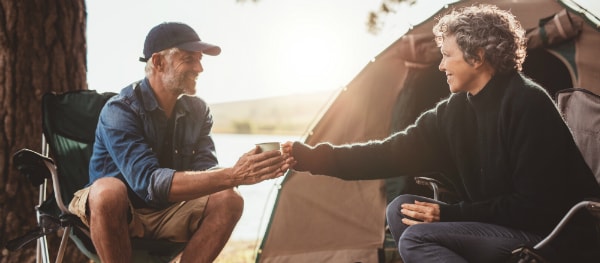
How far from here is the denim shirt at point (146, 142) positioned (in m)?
2.55

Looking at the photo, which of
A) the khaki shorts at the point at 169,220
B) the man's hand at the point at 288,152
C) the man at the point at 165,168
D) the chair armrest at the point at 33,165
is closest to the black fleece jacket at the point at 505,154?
the man's hand at the point at 288,152

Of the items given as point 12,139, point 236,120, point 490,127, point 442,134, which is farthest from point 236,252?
point 236,120

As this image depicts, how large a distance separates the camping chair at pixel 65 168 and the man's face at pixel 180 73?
1.48ft

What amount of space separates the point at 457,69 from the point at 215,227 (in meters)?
1.21

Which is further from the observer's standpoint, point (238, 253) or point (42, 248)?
point (238, 253)

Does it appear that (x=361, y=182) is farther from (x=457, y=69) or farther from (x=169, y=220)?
(x=457, y=69)

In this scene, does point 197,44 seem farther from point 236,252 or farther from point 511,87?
point 236,252

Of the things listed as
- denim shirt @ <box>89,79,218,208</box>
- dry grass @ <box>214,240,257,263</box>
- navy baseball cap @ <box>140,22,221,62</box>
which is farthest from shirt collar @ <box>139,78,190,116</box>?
dry grass @ <box>214,240,257,263</box>

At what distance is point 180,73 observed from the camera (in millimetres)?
2889

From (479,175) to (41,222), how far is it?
1.87 metres

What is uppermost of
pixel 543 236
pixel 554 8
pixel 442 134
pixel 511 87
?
pixel 554 8

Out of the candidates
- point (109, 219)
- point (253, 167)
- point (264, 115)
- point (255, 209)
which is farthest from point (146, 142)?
point (264, 115)

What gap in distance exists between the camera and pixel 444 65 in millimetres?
2416

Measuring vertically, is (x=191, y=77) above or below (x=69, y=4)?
below
